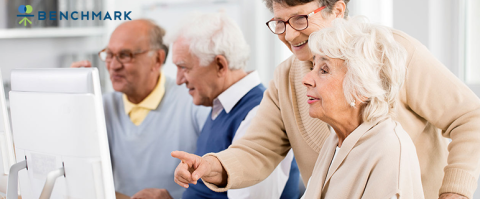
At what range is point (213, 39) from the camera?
1.85 meters

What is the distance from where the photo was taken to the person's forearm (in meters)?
1.18

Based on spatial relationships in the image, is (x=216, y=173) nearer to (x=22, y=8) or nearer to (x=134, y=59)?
(x=134, y=59)

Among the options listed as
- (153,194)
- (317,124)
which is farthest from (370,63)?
(153,194)

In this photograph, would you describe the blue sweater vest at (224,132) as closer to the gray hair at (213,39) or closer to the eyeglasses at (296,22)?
the gray hair at (213,39)

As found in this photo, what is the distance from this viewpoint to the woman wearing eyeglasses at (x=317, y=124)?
1071mm

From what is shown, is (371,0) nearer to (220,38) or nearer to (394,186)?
(220,38)

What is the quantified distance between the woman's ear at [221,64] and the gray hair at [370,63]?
2.92 ft

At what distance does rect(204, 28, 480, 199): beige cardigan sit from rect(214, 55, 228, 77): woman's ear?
18.7 inches

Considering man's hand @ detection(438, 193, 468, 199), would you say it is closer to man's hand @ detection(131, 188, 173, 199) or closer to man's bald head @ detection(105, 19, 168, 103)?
man's hand @ detection(131, 188, 173, 199)

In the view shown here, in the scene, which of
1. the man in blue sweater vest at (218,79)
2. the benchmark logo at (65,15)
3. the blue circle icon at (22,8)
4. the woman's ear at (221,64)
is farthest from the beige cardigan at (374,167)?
the blue circle icon at (22,8)

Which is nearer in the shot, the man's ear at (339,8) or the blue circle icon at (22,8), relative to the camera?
the man's ear at (339,8)

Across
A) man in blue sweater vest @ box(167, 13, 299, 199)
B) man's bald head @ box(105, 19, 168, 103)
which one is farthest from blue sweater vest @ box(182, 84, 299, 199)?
man's bald head @ box(105, 19, 168, 103)

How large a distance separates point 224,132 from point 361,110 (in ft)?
2.66

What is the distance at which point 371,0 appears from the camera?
6.84 ft
